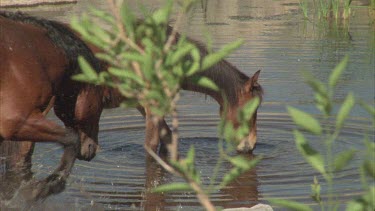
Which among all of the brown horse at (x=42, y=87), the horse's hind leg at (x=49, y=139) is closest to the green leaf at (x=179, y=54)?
the brown horse at (x=42, y=87)

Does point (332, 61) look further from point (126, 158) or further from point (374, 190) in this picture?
point (374, 190)

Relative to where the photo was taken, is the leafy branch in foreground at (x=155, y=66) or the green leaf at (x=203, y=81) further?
the green leaf at (x=203, y=81)

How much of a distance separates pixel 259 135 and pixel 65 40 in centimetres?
410

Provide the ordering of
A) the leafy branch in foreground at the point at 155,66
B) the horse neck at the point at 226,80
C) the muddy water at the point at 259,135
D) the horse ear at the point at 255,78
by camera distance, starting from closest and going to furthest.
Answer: the leafy branch in foreground at the point at 155,66 → the muddy water at the point at 259,135 → the horse neck at the point at 226,80 → the horse ear at the point at 255,78

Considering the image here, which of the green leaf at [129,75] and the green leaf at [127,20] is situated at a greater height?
the green leaf at [127,20]

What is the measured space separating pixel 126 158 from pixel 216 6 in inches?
537

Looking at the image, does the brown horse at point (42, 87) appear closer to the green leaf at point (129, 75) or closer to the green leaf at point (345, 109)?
the green leaf at point (129, 75)

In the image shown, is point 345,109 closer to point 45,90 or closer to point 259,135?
point 45,90

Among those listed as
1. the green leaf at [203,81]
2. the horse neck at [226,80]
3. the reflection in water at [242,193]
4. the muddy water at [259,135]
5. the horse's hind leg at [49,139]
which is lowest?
the muddy water at [259,135]

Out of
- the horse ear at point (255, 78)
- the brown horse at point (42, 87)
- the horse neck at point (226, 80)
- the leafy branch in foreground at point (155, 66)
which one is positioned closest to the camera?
the leafy branch in foreground at point (155, 66)

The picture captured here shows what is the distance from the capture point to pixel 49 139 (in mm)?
6344

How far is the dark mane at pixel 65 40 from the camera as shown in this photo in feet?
21.0

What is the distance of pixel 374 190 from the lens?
225 centimetres

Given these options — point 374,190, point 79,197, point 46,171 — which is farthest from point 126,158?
point 374,190
